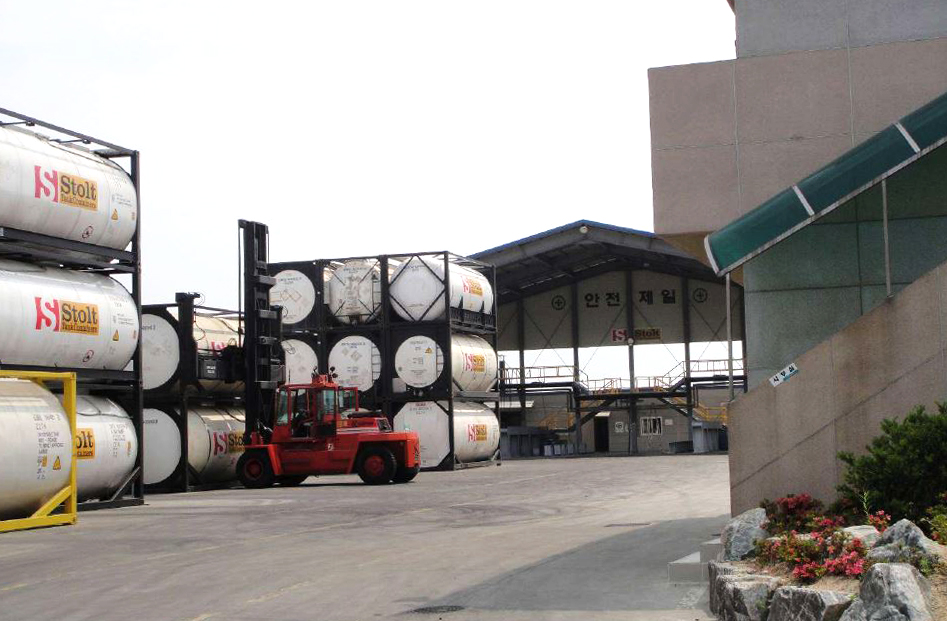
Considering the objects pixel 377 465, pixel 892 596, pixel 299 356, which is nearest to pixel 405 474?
pixel 377 465

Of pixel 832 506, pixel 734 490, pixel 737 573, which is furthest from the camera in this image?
pixel 734 490

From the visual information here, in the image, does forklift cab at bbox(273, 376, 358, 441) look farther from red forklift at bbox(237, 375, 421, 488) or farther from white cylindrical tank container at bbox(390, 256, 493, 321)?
white cylindrical tank container at bbox(390, 256, 493, 321)

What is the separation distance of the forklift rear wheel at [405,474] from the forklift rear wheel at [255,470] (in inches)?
125

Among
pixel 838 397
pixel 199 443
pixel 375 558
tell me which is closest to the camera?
pixel 838 397

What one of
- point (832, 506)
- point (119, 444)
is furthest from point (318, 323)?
point (832, 506)

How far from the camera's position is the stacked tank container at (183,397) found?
31.4 m

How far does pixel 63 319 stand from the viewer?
2230cm

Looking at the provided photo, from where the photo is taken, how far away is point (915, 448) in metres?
9.90

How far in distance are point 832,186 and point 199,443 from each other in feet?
74.4

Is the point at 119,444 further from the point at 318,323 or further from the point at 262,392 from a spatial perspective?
the point at 318,323

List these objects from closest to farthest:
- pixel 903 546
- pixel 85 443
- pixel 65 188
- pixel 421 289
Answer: pixel 903 546 < pixel 65 188 < pixel 85 443 < pixel 421 289

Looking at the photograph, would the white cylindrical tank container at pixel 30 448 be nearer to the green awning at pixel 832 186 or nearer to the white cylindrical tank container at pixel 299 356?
the green awning at pixel 832 186

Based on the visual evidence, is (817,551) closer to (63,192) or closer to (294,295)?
(63,192)

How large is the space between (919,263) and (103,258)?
623 inches
